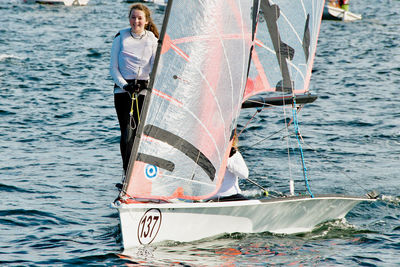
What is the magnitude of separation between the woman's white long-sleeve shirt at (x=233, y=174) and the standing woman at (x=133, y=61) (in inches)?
46.4

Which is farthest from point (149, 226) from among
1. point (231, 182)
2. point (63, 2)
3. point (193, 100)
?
point (63, 2)

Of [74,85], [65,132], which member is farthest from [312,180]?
[74,85]

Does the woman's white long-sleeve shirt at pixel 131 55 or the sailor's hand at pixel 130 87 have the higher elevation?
the woman's white long-sleeve shirt at pixel 131 55

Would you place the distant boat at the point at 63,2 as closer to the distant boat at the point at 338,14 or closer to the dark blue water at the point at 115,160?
the dark blue water at the point at 115,160

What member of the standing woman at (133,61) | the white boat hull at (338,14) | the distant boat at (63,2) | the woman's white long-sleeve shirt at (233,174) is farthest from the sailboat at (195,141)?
the distant boat at (63,2)

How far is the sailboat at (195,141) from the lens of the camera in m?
6.81

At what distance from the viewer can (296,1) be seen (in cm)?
910

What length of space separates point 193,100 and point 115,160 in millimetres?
4704

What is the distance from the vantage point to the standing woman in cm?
763

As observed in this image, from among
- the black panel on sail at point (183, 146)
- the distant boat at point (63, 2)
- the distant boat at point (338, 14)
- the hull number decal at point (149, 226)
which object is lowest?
the hull number decal at point (149, 226)

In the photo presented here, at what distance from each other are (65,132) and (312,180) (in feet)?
17.3

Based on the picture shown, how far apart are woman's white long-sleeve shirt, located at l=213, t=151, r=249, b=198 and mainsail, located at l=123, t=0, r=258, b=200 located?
20 cm

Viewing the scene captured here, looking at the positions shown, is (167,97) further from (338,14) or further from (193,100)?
(338,14)

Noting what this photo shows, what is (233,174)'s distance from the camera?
7.73 metres
